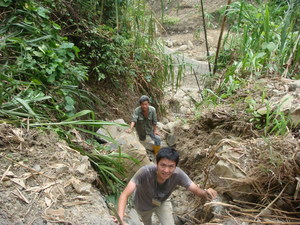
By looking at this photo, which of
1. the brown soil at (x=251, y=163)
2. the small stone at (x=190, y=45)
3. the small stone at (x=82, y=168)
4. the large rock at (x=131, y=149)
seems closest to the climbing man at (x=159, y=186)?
the brown soil at (x=251, y=163)

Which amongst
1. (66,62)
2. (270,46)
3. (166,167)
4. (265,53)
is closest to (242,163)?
(166,167)

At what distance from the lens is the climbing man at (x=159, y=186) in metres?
1.97

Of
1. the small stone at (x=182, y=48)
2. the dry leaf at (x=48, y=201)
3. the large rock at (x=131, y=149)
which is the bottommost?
the large rock at (x=131, y=149)

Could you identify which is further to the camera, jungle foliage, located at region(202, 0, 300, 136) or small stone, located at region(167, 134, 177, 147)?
small stone, located at region(167, 134, 177, 147)

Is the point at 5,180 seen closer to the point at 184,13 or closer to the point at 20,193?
the point at 20,193

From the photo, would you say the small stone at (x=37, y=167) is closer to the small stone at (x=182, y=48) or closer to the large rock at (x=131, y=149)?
the large rock at (x=131, y=149)

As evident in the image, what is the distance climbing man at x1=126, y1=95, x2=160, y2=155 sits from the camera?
13.2 feet

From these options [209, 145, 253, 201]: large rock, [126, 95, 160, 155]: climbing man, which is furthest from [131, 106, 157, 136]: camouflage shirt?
[209, 145, 253, 201]: large rock

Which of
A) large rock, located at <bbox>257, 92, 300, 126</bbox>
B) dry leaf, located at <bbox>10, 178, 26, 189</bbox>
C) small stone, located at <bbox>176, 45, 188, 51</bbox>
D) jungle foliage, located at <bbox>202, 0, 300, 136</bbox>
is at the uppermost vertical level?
jungle foliage, located at <bbox>202, 0, 300, 136</bbox>

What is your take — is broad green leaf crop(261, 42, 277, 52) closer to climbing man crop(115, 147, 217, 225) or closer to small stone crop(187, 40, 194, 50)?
climbing man crop(115, 147, 217, 225)

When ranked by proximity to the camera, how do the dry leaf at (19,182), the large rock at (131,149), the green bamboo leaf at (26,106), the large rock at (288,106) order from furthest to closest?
the large rock at (131,149), the large rock at (288,106), the green bamboo leaf at (26,106), the dry leaf at (19,182)

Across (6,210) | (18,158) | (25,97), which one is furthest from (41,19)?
(6,210)

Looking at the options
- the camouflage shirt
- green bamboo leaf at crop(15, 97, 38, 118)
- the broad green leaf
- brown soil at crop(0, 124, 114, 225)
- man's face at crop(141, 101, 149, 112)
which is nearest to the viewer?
brown soil at crop(0, 124, 114, 225)

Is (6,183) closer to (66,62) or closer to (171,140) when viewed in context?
(66,62)
